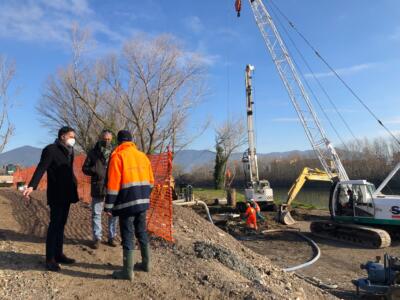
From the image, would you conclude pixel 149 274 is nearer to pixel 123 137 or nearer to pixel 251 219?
pixel 123 137

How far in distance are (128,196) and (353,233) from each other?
13.2 meters

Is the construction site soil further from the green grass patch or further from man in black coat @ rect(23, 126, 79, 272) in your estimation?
the green grass patch

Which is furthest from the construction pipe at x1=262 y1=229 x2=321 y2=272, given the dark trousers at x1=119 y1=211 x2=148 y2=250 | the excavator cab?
the dark trousers at x1=119 y1=211 x2=148 y2=250

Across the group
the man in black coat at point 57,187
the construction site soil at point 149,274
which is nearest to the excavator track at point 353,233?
the construction site soil at point 149,274

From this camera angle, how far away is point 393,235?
1677cm

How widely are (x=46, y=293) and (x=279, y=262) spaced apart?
827cm

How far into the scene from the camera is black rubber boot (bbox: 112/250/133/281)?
207 inches

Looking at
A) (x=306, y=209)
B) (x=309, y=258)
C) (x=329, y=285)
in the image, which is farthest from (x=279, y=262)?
(x=306, y=209)

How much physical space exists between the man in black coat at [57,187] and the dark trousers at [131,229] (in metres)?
0.85

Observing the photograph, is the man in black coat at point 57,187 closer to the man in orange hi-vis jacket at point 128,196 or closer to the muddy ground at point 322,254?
the man in orange hi-vis jacket at point 128,196

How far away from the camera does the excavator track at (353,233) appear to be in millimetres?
15246

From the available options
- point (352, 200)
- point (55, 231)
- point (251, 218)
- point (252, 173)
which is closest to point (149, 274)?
point (55, 231)

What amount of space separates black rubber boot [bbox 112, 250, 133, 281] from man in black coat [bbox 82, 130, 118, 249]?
1.32 metres

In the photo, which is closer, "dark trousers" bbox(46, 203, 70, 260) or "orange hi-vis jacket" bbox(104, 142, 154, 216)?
"orange hi-vis jacket" bbox(104, 142, 154, 216)
